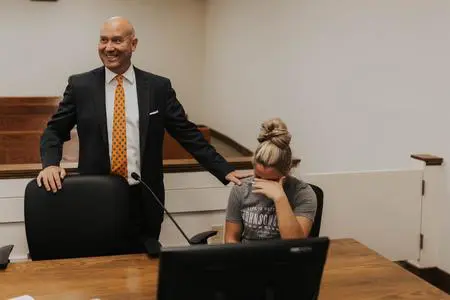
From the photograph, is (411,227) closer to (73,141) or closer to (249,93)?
(73,141)

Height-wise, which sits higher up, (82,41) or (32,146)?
(82,41)

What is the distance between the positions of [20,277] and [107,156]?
762 mm

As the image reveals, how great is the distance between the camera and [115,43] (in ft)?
7.57

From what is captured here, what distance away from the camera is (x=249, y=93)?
19.1ft

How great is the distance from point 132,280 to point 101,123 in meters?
0.84

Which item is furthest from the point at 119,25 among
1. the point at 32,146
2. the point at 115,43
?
the point at 32,146

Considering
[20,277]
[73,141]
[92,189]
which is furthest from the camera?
[73,141]

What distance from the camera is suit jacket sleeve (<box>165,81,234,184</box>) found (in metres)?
2.46

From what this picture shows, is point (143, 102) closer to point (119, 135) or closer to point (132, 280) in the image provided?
point (119, 135)

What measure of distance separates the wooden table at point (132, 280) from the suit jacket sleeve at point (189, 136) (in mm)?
665

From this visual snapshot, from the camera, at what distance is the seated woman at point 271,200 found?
1792 mm

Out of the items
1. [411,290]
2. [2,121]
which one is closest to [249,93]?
[2,121]

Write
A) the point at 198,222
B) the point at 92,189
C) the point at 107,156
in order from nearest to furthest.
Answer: the point at 92,189, the point at 107,156, the point at 198,222

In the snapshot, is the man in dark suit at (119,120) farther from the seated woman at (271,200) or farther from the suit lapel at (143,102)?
the seated woman at (271,200)
